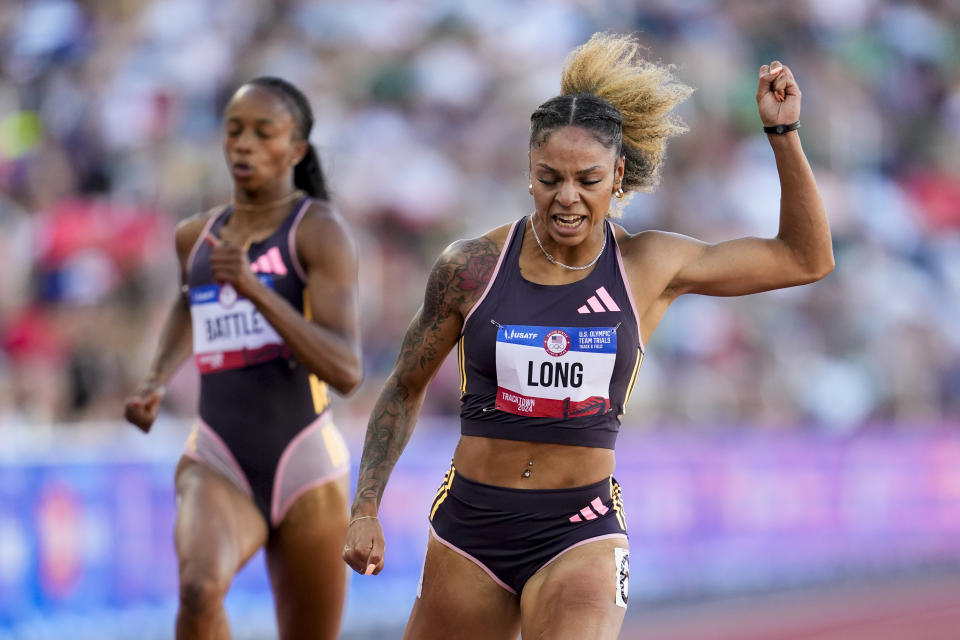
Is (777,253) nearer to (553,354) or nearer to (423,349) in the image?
(553,354)

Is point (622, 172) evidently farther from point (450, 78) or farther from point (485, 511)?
point (450, 78)

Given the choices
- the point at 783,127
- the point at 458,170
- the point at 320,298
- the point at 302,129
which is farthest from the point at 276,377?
the point at 458,170

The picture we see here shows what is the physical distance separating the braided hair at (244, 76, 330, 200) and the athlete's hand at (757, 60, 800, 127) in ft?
7.68

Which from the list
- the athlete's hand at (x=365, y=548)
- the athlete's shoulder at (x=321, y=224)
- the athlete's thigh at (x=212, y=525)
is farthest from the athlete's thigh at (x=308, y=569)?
the athlete's hand at (x=365, y=548)

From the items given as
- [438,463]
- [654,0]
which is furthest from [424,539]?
[654,0]

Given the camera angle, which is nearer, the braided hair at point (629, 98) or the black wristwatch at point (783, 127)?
the black wristwatch at point (783, 127)

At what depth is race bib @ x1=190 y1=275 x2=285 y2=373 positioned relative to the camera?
6.08m

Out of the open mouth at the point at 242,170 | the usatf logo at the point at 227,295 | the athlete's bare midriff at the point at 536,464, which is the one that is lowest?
the athlete's bare midriff at the point at 536,464

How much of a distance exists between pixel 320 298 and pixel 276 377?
403 millimetres

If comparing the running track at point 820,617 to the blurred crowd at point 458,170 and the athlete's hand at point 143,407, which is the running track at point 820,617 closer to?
the blurred crowd at point 458,170

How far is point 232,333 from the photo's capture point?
6109 mm

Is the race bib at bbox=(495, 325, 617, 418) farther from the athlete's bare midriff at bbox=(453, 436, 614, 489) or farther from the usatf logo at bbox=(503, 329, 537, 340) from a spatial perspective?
the athlete's bare midriff at bbox=(453, 436, 614, 489)

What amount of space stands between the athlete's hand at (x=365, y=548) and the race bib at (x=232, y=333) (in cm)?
156

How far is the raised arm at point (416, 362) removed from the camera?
189 inches
